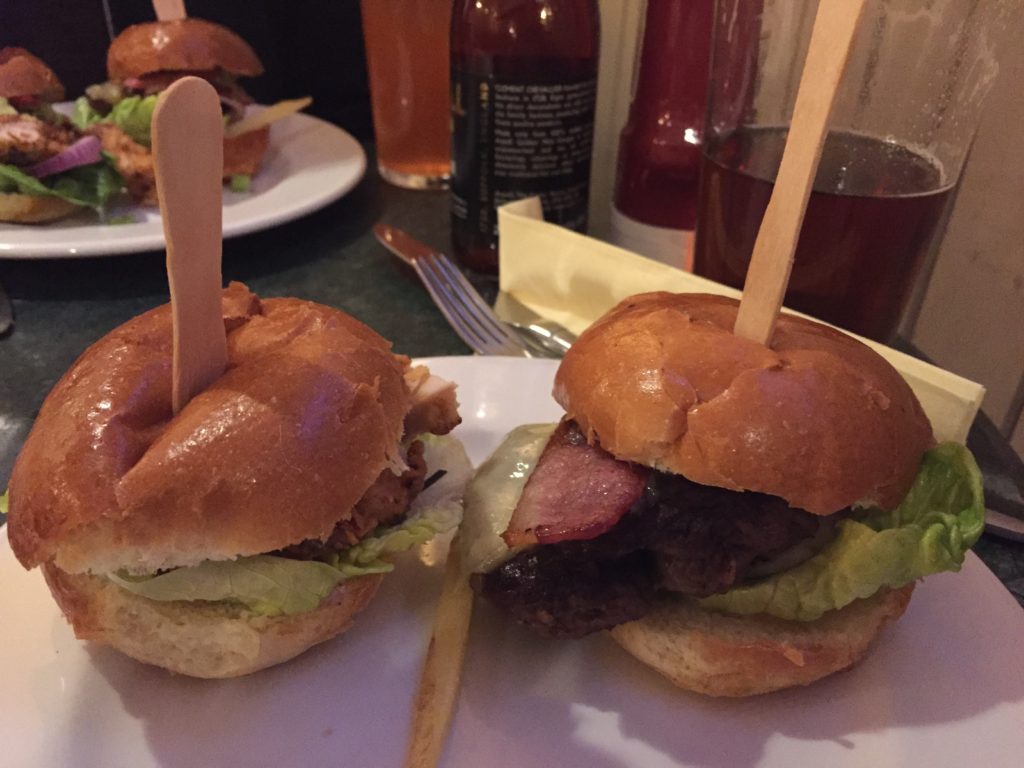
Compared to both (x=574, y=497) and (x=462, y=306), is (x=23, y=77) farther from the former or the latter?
(x=574, y=497)

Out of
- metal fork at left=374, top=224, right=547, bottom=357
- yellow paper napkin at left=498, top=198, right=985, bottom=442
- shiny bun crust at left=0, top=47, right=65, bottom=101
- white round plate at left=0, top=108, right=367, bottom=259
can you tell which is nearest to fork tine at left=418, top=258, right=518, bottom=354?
metal fork at left=374, top=224, right=547, bottom=357

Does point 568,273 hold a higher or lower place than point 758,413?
lower

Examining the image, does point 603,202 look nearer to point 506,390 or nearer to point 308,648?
point 506,390

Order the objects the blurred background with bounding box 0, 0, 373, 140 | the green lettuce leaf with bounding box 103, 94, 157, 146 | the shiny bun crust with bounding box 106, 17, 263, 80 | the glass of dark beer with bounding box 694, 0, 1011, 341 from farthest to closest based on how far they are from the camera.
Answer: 1. the blurred background with bounding box 0, 0, 373, 140
2. the shiny bun crust with bounding box 106, 17, 263, 80
3. the green lettuce leaf with bounding box 103, 94, 157, 146
4. the glass of dark beer with bounding box 694, 0, 1011, 341

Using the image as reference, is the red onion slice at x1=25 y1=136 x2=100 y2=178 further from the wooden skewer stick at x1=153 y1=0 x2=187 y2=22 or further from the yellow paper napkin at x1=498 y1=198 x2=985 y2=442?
the yellow paper napkin at x1=498 y1=198 x2=985 y2=442

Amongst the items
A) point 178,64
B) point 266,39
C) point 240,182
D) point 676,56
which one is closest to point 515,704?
point 676,56

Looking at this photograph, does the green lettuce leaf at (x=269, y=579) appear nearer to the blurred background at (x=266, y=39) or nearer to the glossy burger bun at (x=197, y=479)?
the glossy burger bun at (x=197, y=479)
